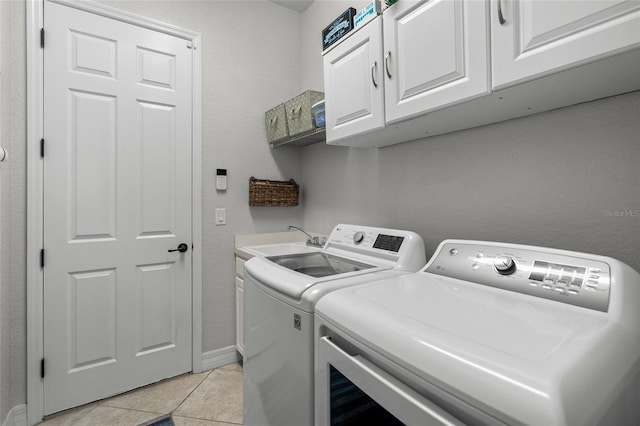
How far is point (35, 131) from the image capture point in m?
1.73

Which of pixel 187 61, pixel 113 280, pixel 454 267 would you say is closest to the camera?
pixel 454 267

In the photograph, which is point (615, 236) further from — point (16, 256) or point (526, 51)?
point (16, 256)

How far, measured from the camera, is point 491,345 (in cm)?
60

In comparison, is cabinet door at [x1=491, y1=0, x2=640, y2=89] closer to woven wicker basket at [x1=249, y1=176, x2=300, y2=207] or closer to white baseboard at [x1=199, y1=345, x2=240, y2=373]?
woven wicker basket at [x1=249, y1=176, x2=300, y2=207]

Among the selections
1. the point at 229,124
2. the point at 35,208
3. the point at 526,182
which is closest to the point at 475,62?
the point at 526,182

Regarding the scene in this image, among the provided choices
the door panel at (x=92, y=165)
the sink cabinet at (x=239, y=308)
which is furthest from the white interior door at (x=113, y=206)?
the sink cabinet at (x=239, y=308)

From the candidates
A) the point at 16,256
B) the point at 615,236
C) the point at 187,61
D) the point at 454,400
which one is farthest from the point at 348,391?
the point at 187,61

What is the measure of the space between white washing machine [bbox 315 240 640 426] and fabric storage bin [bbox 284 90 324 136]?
126 cm

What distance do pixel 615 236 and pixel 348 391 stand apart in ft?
3.26

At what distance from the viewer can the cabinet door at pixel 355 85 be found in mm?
1354

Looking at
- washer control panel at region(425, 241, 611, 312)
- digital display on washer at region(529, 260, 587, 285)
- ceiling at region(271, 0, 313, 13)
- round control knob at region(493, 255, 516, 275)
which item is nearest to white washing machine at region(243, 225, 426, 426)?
→ washer control panel at region(425, 241, 611, 312)

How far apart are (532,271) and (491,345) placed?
0.46 metres

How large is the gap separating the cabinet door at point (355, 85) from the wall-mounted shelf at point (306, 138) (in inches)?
11.9

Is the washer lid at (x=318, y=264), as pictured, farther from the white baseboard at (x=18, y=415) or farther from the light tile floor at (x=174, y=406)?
the white baseboard at (x=18, y=415)
